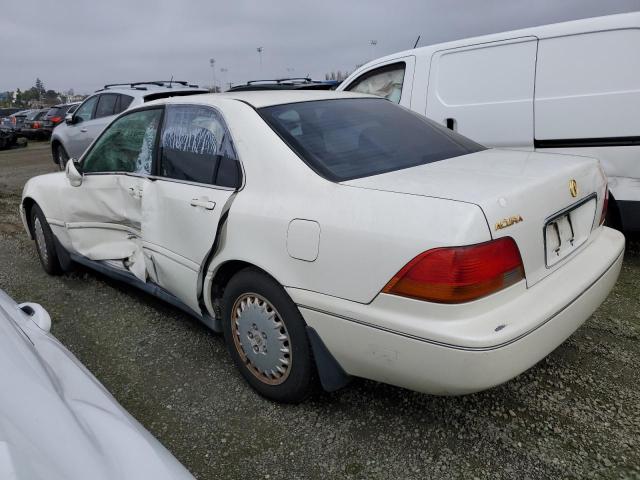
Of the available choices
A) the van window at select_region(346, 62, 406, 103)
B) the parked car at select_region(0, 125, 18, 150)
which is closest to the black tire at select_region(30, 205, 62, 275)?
the van window at select_region(346, 62, 406, 103)

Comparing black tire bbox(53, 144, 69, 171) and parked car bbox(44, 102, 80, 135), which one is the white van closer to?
black tire bbox(53, 144, 69, 171)

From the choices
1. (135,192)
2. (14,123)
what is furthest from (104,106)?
(14,123)

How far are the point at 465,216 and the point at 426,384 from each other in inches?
24.7

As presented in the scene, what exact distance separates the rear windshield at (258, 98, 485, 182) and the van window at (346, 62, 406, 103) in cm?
248

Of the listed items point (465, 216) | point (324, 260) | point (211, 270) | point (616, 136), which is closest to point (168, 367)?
point (211, 270)

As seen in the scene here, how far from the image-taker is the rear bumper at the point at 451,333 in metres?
1.80

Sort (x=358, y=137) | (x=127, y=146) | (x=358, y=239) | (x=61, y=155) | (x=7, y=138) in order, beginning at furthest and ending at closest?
(x=7, y=138)
(x=61, y=155)
(x=127, y=146)
(x=358, y=137)
(x=358, y=239)

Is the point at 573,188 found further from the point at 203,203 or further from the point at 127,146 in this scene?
the point at 127,146

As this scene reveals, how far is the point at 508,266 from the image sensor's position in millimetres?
1889

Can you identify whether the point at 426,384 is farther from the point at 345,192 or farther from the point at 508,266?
the point at 345,192

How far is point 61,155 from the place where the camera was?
10.4 metres

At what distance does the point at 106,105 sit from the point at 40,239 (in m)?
5.07

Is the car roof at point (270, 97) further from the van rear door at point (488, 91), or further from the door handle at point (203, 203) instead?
the van rear door at point (488, 91)

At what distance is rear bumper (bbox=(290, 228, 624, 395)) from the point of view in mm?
1800
